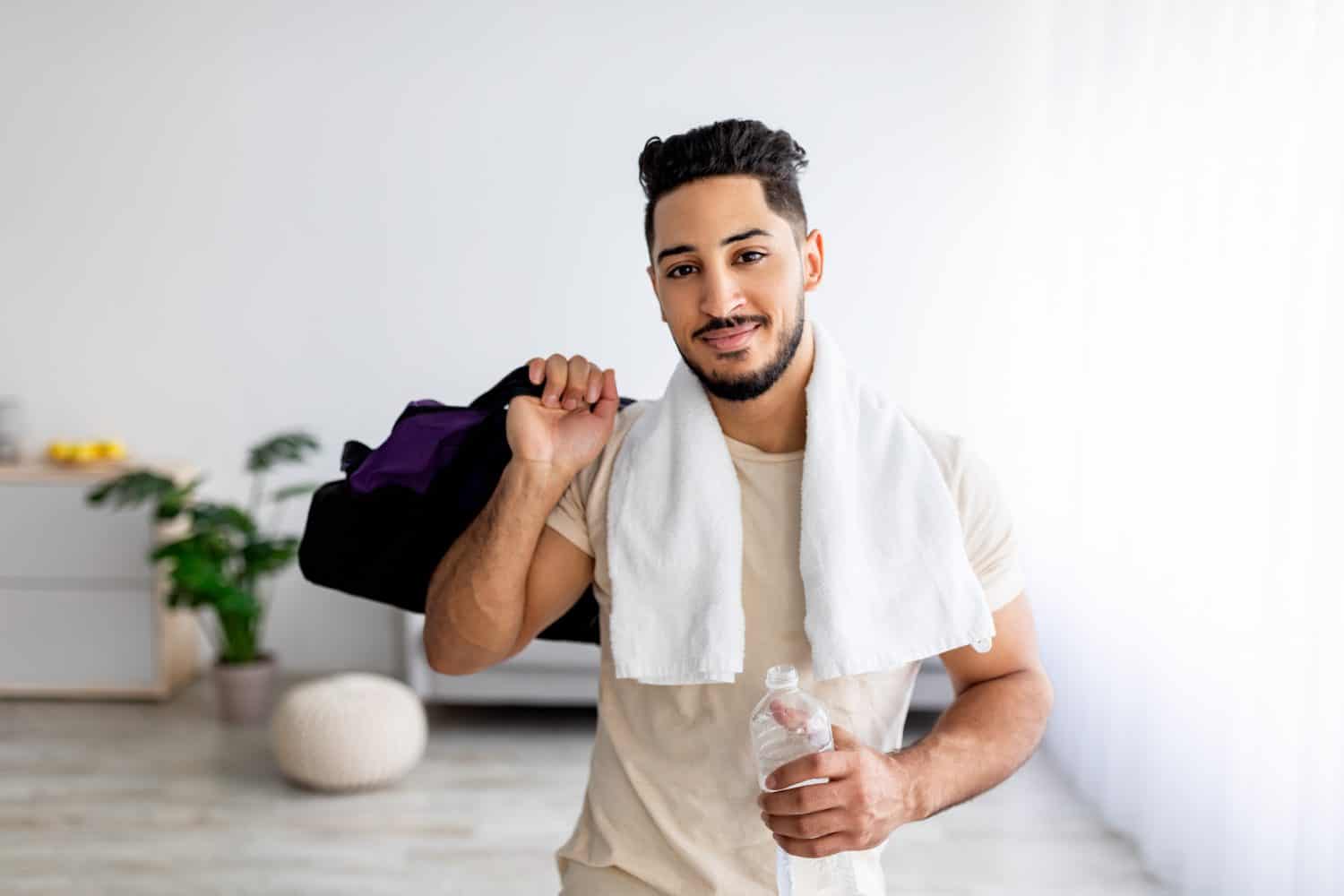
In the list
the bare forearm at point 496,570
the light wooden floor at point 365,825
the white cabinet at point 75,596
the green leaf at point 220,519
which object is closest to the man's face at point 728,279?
the bare forearm at point 496,570

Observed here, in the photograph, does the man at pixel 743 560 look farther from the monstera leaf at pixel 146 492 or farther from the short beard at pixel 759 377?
the monstera leaf at pixel 146 492

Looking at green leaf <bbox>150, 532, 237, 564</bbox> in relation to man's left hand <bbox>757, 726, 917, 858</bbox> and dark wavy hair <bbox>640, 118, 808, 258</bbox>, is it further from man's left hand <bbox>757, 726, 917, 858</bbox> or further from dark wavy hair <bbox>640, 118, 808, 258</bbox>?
man's left hand <bbox>757, 726, 917, 858</bbox>

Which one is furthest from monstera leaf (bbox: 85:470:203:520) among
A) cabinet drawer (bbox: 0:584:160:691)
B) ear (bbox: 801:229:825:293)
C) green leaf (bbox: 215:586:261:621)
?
ear (bbox: 801:229:825:293)

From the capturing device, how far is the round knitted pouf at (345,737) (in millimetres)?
3338

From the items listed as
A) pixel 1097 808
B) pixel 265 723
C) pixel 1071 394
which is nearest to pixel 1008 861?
pixel 1097 808

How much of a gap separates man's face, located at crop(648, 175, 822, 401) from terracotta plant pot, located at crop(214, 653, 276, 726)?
3094 millimetres

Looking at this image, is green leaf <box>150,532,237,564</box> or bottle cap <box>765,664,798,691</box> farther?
green leaf <box>150,532,237,564</box>

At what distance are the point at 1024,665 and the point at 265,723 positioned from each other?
324cm

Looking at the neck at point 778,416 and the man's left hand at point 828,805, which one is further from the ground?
the neck at point 778,416

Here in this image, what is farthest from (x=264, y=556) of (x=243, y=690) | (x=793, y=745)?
(x=793, y=745)

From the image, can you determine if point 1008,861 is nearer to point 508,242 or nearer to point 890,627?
point 890,627

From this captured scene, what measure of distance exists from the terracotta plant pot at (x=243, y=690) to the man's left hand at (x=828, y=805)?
3260 mm

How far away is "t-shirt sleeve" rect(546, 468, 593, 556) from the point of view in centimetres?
155

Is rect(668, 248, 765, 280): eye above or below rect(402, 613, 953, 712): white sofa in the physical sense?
above
